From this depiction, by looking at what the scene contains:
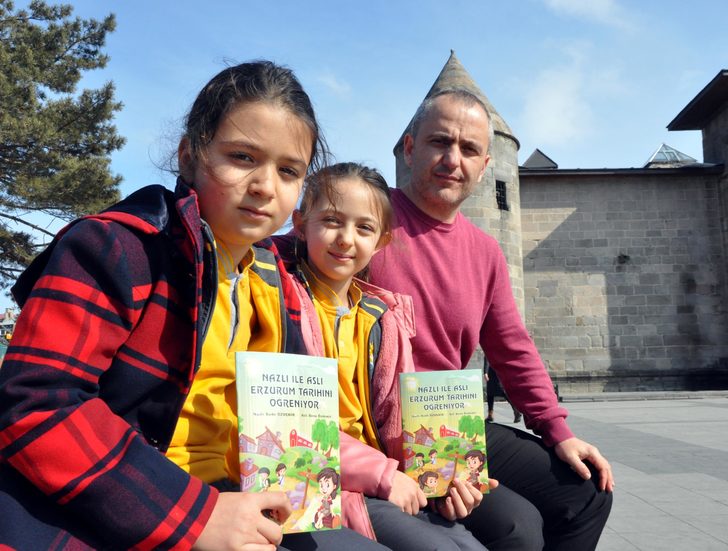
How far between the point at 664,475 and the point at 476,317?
3.95 meters

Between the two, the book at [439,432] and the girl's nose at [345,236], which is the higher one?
the girl's nose at [345,236]

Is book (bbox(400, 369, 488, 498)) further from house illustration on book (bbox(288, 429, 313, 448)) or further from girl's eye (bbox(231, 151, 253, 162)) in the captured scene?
girl's eye (bbox(231, 151, 253, 162))

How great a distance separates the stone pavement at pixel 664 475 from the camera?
368 cm

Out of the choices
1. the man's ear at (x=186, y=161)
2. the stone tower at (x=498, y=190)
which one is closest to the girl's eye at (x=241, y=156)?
the man's ear at (x=186, y=161)

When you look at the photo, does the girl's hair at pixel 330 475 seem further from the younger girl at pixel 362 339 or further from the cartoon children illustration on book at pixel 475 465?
the cartoon children illustration on book at pixel 475 465

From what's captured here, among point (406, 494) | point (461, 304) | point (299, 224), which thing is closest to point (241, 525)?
point (406, 494)

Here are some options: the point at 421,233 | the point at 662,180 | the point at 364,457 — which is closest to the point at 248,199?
the point at 364,457

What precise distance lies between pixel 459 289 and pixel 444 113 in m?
0.69

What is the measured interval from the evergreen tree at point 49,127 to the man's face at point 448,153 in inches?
675

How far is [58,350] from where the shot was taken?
44.4 inches

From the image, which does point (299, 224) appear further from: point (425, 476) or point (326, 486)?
point (326, 486)

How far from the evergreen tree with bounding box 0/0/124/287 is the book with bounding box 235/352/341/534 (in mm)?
18096

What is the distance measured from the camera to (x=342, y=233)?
2.12 m

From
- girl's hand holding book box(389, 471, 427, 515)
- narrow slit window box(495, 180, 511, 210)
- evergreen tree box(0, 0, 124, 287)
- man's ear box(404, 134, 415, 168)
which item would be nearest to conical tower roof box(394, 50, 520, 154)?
narrow slit window box(495, 180, 511, 210)
